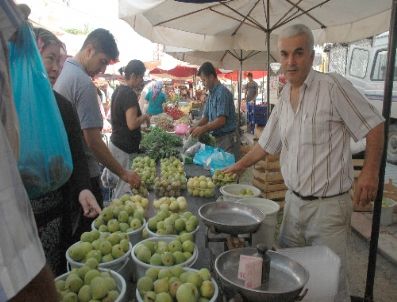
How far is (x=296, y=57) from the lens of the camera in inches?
101

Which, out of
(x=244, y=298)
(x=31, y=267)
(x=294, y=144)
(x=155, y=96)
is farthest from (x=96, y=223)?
(x=155, y=96)

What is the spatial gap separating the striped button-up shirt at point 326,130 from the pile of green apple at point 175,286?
1384 millimetres

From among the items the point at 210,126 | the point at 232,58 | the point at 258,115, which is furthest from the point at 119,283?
the point at 258,115

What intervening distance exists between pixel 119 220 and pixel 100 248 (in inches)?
17.4

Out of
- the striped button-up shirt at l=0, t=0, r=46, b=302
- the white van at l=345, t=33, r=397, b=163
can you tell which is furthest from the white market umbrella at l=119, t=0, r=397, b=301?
the white van at l=345, t=33, r=397, b=163

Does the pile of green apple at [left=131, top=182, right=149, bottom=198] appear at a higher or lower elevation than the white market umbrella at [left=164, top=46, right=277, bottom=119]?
lower

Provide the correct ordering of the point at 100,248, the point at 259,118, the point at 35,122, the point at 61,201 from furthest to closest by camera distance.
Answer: the point at 259,118 < the point at 61,201 < the point at 100,248 < the point at 35,122

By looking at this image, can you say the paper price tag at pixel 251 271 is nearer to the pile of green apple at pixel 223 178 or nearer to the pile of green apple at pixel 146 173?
the pile of green apple at pixel 223 178

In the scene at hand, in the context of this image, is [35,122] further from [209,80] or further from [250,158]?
[209,80]

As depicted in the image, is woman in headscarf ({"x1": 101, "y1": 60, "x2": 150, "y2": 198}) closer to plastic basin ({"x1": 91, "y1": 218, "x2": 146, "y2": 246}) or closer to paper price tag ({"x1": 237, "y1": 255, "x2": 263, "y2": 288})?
plastic basin ({"x1": 91, "y1": 218, "x2": 146, "y2": 246})

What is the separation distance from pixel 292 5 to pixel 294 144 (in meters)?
3.09

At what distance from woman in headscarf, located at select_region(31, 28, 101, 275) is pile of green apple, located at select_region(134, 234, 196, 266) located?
66 cm

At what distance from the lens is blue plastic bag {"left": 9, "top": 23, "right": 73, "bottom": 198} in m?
1.34

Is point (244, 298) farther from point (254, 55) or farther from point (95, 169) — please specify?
point (254, 55)
